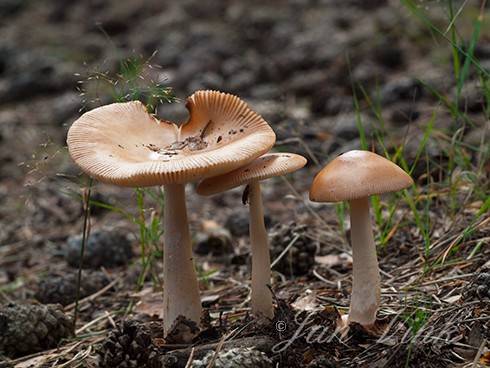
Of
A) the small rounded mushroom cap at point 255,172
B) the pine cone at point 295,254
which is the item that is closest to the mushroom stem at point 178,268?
the small rounded mushroom cap at point 255,172

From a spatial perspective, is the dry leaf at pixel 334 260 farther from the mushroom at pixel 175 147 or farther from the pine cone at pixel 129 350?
the pine cone at pixel 129 350

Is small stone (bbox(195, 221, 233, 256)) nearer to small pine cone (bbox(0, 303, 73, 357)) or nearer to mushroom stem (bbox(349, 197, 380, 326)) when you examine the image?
small pine cone (bbox(0, 303, 73, 357))

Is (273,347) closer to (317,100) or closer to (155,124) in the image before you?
(155,124)

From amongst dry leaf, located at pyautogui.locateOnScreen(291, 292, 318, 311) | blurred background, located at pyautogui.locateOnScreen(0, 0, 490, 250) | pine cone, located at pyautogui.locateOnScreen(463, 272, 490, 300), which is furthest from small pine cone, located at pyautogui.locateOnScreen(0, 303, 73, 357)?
blurred background, located at pyautogui.locateOnScreen(0, 0, 490, 250)

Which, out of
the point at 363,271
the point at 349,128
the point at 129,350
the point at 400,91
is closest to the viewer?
the point at 129,350

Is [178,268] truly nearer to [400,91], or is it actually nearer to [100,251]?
[100,251]

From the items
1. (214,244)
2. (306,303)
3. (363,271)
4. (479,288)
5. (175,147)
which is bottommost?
(214,244)

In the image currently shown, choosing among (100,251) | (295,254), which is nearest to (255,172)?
(295,254)

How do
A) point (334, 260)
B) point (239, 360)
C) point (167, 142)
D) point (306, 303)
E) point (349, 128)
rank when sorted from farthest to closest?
point (349, 128), point (334, 260), point (306, 303), point (167, 142), point (239, 360)
